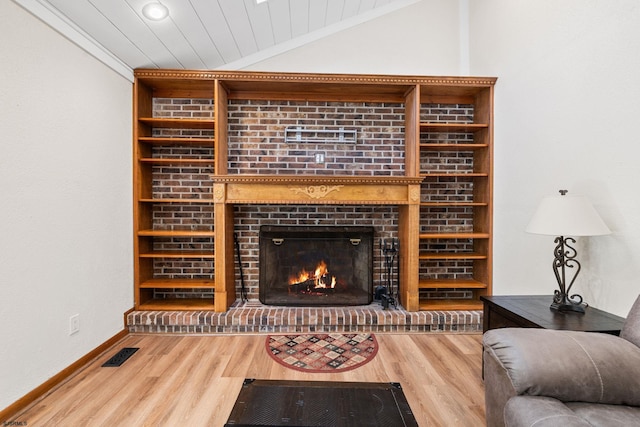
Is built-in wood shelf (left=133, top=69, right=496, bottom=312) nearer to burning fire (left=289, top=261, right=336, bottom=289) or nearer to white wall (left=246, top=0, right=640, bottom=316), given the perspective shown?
white wall (left=246, top=0, right=640, bottom=316)

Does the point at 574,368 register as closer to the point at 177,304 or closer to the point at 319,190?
the point at 319,190

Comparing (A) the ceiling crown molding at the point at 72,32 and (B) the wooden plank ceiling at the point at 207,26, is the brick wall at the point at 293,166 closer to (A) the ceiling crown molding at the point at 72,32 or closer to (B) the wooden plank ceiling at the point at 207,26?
(B) the wooden plank ceiling at the point at 207,26

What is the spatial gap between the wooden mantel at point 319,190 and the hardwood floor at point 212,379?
1.19 metres

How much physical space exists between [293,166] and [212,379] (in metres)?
1.97

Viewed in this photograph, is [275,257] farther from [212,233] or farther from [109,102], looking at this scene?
[109,102]

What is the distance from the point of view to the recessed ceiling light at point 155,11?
216 cm

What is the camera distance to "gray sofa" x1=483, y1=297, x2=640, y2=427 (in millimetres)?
1008

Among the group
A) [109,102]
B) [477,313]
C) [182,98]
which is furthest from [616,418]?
[182,98]

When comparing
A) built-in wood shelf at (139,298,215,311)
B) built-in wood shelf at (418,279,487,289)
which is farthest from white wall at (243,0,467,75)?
built-in wood shelf at (139,298,215,311)

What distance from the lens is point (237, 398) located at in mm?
1729

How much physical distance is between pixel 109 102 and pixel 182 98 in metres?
0.75

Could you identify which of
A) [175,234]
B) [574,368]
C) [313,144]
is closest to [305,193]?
[313,144]

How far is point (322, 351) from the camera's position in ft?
7.96

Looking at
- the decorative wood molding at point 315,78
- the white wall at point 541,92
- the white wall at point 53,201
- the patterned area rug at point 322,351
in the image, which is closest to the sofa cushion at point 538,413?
the white wall at point 541,92
